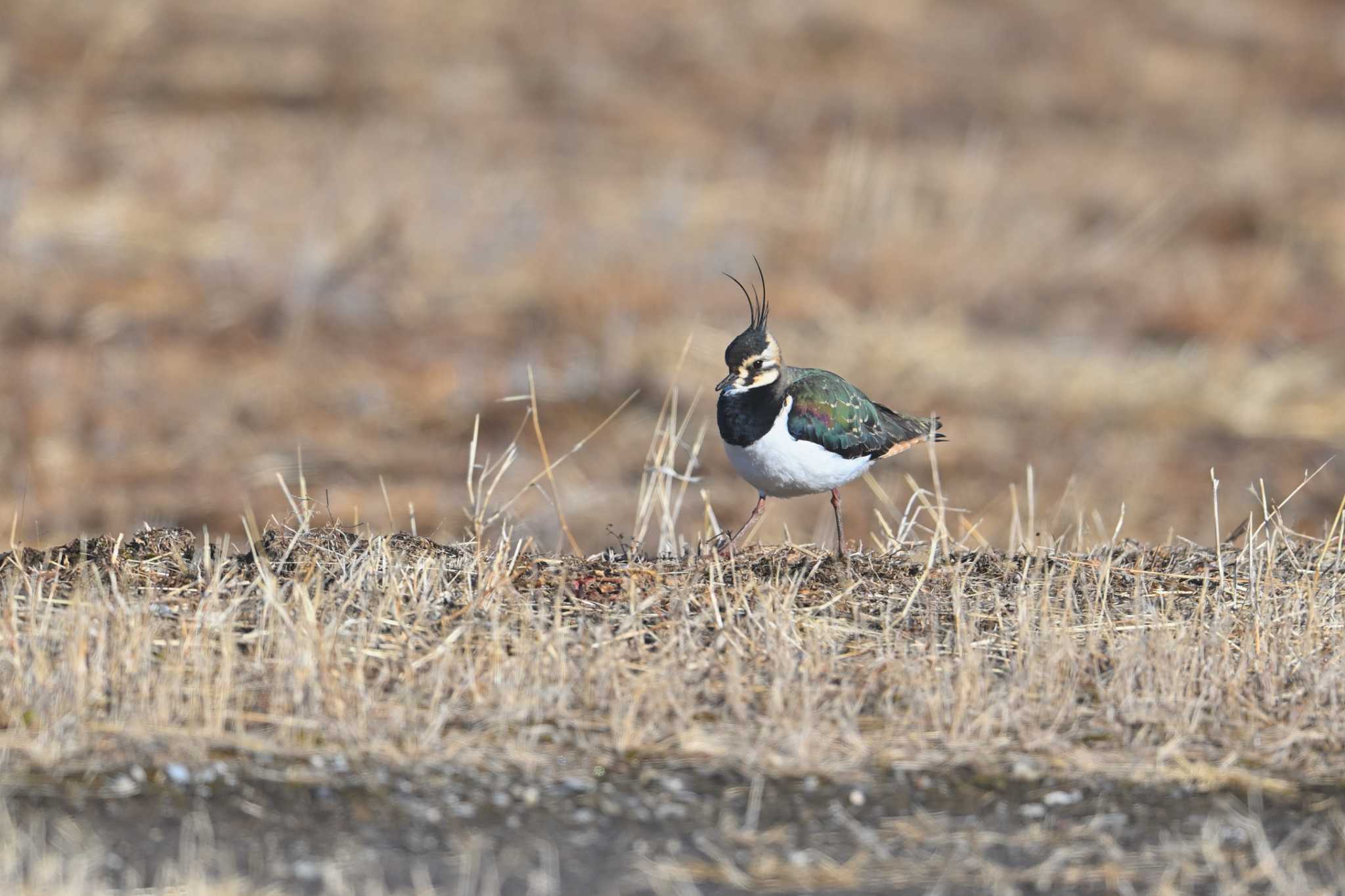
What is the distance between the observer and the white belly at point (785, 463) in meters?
5.97

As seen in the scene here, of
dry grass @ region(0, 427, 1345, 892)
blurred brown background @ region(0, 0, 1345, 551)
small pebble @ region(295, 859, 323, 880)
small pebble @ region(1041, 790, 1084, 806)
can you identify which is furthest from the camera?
blurred brown background @ region(0, 0, 1345, 551)

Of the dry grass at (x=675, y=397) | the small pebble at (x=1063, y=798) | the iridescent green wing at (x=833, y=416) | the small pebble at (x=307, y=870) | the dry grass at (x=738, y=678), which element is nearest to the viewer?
the small pebble at (x=307, y=870)

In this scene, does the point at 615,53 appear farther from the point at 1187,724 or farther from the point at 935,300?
the point at 1187,724

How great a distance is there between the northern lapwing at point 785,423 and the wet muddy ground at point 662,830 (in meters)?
1.46

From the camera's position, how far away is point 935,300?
15.9 metres

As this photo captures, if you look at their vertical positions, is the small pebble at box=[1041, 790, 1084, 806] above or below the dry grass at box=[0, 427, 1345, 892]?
below

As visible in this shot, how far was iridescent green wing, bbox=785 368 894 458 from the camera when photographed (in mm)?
6117

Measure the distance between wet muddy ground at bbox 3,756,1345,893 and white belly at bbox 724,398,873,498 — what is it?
4.71 ft

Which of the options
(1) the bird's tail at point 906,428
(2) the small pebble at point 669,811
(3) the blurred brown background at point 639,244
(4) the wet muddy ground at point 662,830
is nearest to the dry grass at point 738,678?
(4) the wet muddy ground at point 662,830

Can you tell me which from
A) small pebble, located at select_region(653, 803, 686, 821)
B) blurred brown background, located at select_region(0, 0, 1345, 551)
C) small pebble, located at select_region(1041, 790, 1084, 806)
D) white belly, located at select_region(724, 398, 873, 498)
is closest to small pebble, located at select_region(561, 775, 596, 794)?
small pebble, located at select_region(653, 803, 686, 821)

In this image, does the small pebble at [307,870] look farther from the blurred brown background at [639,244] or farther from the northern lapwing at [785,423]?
the blurred brown background at [639,244]

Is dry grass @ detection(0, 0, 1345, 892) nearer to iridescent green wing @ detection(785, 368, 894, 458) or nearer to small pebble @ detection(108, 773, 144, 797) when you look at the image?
small pebble @ detection(108, 773, 144, 797)

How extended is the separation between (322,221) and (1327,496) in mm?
9049

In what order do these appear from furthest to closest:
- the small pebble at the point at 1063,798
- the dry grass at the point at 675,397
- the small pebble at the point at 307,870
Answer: the dry grass at the point at 675,397 → the small pebble at the point at 1063,798 → the small pebble at the point at 307,870
